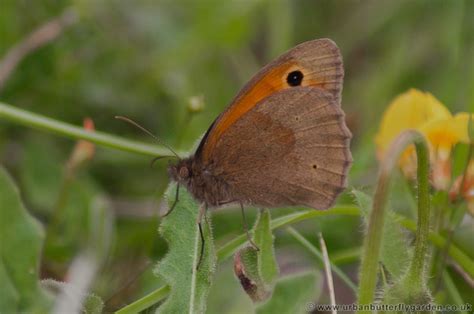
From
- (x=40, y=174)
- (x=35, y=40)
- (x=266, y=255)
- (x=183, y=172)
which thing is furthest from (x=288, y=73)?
(x=35, y=40)

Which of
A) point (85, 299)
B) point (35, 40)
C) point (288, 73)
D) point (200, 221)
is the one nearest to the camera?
point (85, 299)

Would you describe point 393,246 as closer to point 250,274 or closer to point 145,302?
point 250,274

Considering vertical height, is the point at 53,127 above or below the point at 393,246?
above

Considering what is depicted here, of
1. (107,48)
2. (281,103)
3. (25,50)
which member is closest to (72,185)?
(25,50)

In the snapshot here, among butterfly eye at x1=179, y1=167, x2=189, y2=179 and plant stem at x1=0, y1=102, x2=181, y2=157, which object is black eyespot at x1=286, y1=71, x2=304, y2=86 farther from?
plant stem at x1=0, y1=102, x2=181, y2=157

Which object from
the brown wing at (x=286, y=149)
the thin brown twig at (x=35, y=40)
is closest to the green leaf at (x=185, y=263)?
the brown wing at (x=286, y=149)

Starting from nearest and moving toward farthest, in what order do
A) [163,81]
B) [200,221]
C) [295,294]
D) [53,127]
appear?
[295,294] < [200,221] < [53,127] < [163,81]
